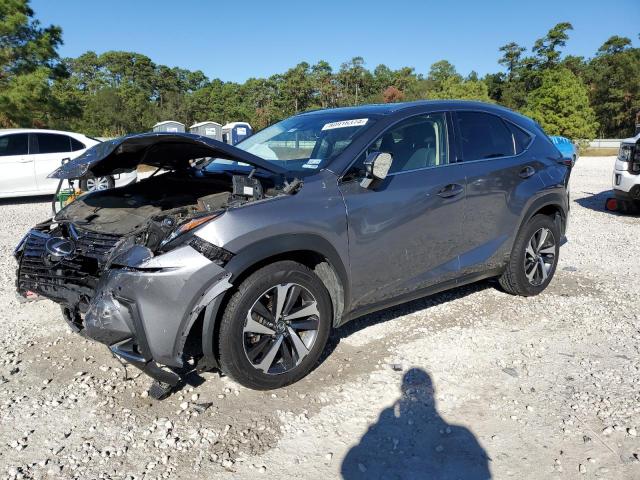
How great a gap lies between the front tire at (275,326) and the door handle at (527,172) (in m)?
2.37

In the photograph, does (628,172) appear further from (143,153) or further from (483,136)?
(143,153)

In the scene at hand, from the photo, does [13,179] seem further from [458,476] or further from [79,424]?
[458,476]

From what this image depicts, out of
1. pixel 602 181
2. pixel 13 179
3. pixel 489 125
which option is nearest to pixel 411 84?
pixel 602 181

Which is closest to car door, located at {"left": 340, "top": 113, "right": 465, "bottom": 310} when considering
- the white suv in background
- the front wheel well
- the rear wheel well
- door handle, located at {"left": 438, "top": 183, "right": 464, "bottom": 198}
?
door handle, located at {"left": 438, "top": 183, "right": 464, "bottom": 198}

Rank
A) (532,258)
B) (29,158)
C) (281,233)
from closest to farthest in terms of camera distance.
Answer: (281,233), (532,258), (29,158)

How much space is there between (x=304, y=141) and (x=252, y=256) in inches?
60.1

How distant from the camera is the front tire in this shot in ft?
9.92

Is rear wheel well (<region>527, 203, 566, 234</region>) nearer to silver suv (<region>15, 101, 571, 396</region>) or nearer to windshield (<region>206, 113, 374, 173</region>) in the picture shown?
silver suv (<region>15, 101, 571, 396</region>)

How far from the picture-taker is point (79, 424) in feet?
9.77

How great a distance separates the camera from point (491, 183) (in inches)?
171

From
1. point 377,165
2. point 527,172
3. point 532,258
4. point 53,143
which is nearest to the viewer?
point 377,165

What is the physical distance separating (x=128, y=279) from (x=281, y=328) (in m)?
0.98

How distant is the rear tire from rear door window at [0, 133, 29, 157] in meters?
10.7

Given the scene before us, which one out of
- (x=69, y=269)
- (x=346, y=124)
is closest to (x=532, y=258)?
(x=346, y=124)
